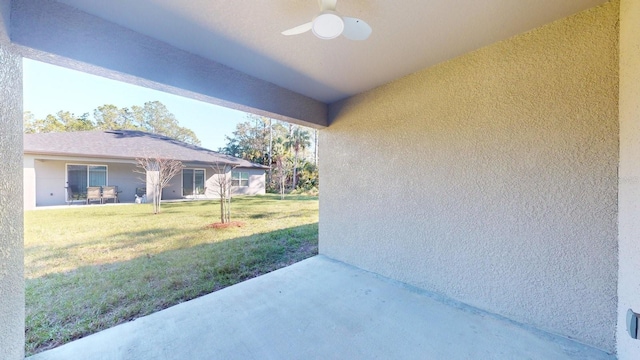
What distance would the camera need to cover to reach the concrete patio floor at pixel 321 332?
164 centimetres

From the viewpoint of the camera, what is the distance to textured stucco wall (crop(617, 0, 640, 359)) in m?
1.32

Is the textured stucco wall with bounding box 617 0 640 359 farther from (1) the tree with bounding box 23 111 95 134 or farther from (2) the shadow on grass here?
(1) the tree with bounding box 23 111 95 134

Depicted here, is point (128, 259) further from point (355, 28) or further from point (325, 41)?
point (355, 28)

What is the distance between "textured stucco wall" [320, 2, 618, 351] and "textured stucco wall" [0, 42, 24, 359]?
3.14m

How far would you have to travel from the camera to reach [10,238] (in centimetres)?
137

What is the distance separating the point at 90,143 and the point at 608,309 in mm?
12822

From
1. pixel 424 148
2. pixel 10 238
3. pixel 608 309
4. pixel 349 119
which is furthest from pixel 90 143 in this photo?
pixel 608 309

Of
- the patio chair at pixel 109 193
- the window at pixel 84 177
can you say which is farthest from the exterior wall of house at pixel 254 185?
the window at pixel 84 177

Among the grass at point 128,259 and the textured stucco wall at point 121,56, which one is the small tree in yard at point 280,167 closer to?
the grass at point 128,259

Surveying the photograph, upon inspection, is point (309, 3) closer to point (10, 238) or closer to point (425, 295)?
point (10, 238)

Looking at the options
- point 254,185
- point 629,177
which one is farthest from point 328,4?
point 254,185

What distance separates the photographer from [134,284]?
112 inches

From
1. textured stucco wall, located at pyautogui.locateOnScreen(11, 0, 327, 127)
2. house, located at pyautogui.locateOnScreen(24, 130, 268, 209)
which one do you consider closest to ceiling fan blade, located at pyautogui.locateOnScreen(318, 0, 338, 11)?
textured stucco wall, located at pyautogui.locateOnScreen(11, 0, 327, 127)

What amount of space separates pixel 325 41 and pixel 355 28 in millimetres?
533
